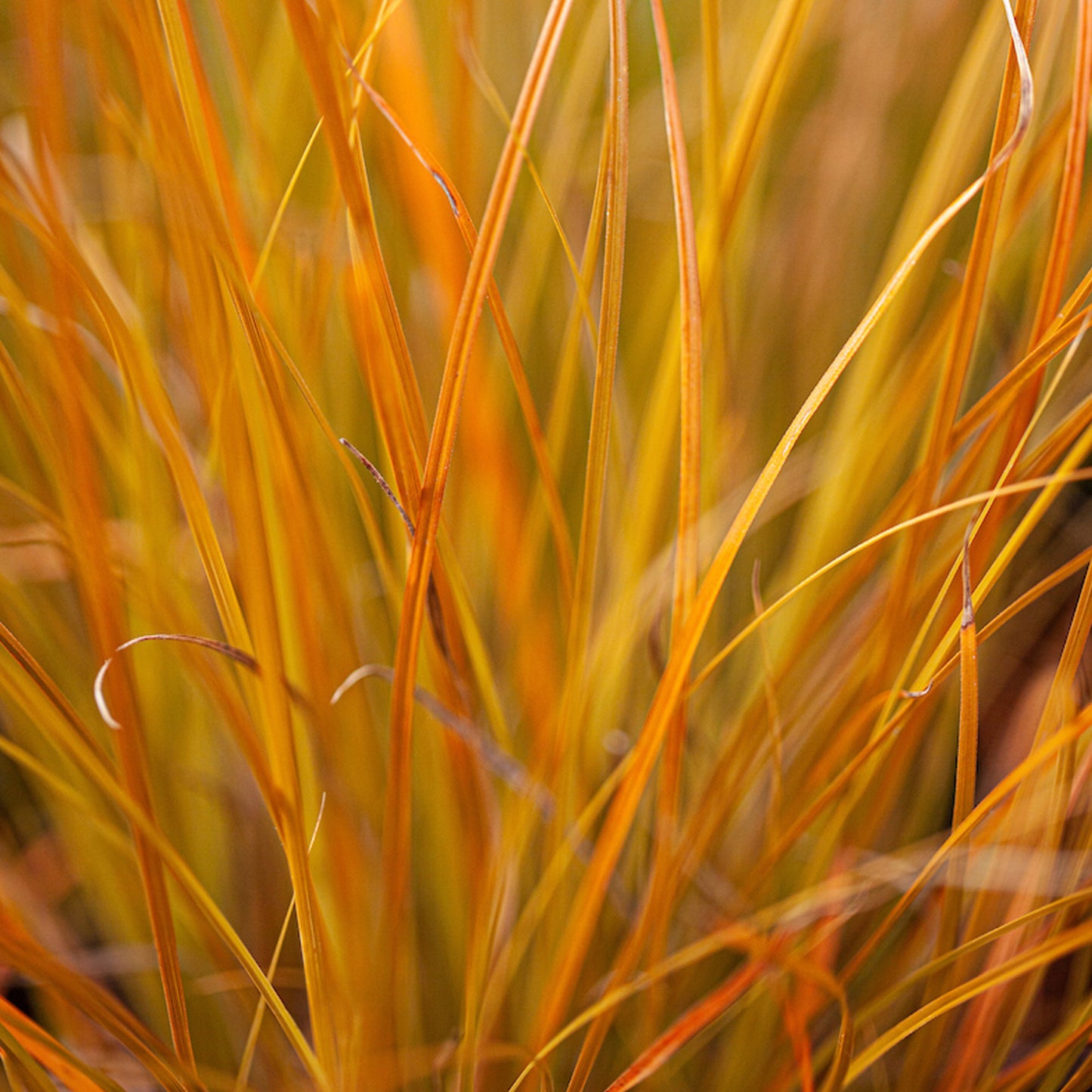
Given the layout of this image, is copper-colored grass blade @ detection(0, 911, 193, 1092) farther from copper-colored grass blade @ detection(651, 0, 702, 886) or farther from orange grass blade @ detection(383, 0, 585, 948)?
copper-colored grass blade @ detection(651, 0, 702, 886)

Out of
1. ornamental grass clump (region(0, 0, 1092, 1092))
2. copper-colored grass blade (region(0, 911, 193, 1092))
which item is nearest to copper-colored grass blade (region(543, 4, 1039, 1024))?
ornamental grass clump (region(0, 0, 1092, 1092))

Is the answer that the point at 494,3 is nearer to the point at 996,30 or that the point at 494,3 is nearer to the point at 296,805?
the point at 996,30

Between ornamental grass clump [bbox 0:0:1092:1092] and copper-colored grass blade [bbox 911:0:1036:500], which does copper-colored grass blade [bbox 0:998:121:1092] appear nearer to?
ornamental grass clump [bbox 0:0:1092:1092]

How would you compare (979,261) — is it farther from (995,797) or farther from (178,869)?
(178,869)

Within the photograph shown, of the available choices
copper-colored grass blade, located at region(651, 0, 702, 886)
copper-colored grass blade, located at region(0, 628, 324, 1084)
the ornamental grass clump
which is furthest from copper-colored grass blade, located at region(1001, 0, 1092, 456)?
copper-colored grass blade, located at region(0, 628, 324, 1084)

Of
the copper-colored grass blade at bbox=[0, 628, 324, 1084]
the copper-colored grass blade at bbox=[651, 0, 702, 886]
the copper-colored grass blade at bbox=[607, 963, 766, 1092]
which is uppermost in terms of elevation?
the copper-colored grass blade at bbox=[651, 0, 702, 886]

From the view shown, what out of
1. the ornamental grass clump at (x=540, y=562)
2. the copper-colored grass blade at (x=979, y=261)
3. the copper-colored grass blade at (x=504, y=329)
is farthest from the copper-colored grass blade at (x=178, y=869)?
the copper-colored grass blade at (x=979, y=261)

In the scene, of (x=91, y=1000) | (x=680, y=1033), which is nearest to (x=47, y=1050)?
(x=91, y=1000)

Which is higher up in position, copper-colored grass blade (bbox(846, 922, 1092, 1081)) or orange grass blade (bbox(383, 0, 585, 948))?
orange grass blade (bbox(383, 0, 585, 948))
